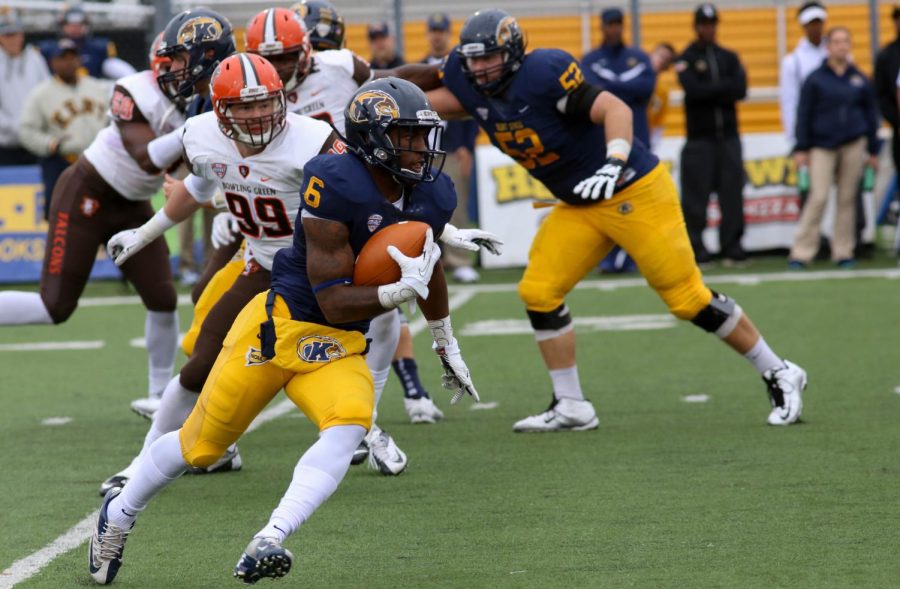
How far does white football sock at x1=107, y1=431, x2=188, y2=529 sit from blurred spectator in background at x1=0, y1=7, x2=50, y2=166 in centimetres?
916

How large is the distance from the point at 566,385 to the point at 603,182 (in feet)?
3.53

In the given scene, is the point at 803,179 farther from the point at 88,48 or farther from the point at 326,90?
the point at 326,90

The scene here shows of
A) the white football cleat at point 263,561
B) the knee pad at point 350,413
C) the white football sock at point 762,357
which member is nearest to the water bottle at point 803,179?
the white football sock at point 762,357

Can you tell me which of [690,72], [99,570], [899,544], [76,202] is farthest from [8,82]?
[899,544]

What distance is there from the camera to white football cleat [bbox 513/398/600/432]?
20.3 ft

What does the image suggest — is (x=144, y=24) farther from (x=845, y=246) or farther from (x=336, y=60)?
(x=336, y=60)

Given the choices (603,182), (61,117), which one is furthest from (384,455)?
(61,117)

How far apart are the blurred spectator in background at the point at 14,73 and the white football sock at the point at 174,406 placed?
8336mm

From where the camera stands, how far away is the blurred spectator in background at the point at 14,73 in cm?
1238

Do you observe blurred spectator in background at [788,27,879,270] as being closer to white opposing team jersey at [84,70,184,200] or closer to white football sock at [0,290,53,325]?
white opposing team jersey at [84,70,184,200]

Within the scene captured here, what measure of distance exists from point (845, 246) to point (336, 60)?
22.1ft

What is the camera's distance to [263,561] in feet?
11.7

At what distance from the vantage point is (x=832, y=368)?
7.38m

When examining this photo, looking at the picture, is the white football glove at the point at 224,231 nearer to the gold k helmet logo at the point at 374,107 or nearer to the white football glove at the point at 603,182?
the white football glove at the point at 603,182
